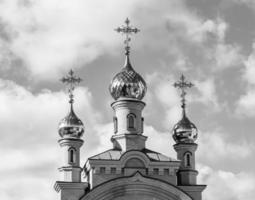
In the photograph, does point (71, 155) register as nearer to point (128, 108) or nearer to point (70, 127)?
point (70, 127)

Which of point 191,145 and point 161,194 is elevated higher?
point 191,145

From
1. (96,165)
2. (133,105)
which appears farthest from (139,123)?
(96,165)

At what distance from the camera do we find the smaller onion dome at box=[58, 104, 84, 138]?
1352 inches

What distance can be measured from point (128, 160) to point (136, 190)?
1.36 metres

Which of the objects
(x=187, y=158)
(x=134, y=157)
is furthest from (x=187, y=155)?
(x=134, y=157)

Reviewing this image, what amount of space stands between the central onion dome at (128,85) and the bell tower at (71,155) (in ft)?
6.13

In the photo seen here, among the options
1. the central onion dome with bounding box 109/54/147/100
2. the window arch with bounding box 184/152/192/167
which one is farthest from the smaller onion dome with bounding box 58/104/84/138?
the window arch with bounding box 184/152/192/167

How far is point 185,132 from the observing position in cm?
3562

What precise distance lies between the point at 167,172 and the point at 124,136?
95.2 inches

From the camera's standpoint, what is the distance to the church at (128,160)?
3297 cm

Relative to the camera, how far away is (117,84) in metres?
35.4

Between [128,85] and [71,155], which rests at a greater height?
[128,85]

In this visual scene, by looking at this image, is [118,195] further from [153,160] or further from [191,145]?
[191,145]

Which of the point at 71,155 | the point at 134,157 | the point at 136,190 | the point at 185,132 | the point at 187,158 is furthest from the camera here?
the point at 185,132
